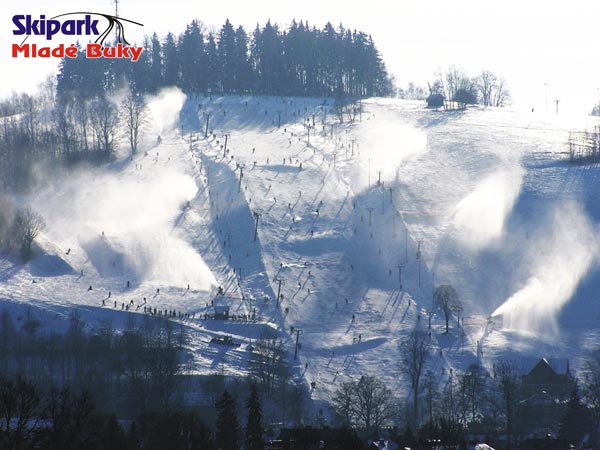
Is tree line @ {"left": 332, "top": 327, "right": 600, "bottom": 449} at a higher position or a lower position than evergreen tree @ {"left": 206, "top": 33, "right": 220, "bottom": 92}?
lower

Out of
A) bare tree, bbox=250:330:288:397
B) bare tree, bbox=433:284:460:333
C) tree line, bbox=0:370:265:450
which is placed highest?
tree line, bbox=0:370:265:450

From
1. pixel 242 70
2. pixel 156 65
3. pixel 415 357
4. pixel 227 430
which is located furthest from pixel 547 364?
pixel 156 65

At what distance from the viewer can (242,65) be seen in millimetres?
148875

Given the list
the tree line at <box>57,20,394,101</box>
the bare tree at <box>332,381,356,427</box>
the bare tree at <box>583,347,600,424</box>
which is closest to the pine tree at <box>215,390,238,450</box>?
the bare tree at <box>332,381,356,427</box>

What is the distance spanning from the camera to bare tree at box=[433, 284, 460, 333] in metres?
88.6

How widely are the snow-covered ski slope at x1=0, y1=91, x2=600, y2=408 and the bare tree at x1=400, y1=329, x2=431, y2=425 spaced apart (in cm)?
80

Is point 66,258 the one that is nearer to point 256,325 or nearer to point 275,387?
point 256,325

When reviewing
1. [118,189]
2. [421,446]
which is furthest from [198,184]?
[421,446]

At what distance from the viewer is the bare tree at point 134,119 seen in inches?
4990

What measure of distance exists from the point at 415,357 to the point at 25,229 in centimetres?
3316

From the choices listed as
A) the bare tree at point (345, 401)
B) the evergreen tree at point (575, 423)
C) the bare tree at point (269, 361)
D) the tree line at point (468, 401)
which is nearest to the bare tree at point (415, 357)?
the tree line at point (468, 401)

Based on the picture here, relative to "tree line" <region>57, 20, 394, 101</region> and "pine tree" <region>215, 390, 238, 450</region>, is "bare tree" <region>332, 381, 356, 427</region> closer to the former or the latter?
"pine tree" <region>215, 390, 238, 450</region>

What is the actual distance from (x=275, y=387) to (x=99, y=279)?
20857 millimetres

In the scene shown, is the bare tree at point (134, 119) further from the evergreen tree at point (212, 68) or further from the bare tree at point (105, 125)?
the evergreen tree at point (212, 68)
